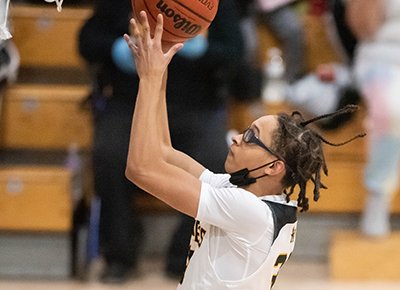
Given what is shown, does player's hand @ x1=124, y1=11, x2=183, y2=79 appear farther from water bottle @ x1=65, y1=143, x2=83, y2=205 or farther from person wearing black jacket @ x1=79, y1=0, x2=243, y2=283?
water bottle @ x1=65, y1=143, x2=83, y2=205

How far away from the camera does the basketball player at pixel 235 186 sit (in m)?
1.47

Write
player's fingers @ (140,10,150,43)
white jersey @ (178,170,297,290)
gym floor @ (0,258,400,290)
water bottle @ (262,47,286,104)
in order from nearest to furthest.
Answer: player's fingers @ (140,10,150,43) < white jersey @ (178,170,297,290) < gym floor @ (0,258,400,290) < water bottle @ (262,47,286,104)

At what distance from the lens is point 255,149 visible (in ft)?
5.43

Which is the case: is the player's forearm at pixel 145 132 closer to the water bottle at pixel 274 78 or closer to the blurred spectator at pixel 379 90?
the blurred spectator at pixel 379 90

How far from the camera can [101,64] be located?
10.4 feet

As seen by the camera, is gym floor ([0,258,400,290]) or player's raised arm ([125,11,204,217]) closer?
player's raised arm ([125,11,204,217])

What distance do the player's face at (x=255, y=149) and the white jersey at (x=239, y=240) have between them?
0.30ft

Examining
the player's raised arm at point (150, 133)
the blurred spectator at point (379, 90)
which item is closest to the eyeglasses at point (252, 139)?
the player's raised arm at point (150, 133)

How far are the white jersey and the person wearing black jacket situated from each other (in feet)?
4.46

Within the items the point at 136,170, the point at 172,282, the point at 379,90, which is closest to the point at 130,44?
the point at 136,170

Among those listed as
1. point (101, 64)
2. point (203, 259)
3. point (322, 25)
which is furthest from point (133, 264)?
point (322, 25)

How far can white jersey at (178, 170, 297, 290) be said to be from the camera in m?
1.55

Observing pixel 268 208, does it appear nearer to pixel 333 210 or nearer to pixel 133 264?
pixel 133 264

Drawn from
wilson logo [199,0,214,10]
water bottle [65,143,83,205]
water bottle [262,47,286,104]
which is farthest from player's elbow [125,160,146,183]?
water bottle [262,47,286,104]
